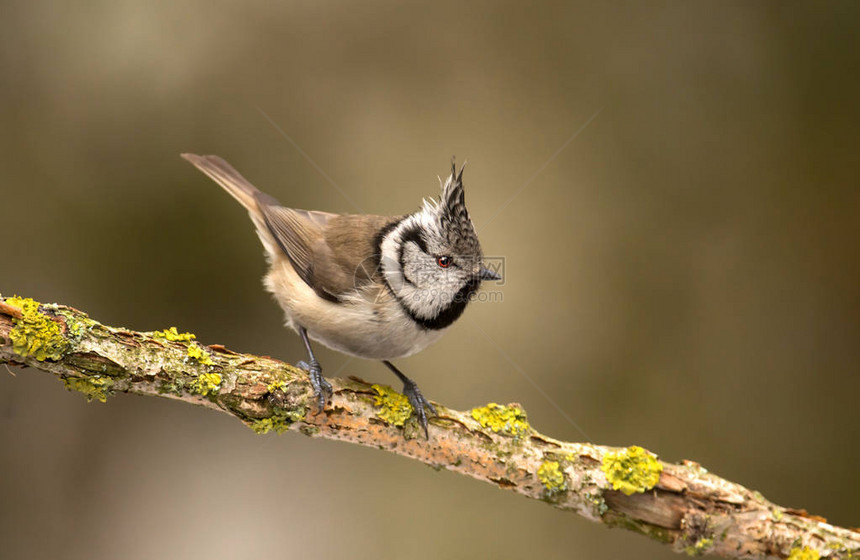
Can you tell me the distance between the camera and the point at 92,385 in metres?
2.03

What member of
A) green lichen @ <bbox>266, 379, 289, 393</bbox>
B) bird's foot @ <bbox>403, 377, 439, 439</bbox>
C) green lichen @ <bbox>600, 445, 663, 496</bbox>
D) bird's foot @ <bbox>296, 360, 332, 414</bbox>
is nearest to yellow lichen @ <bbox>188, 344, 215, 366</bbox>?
green lichen @ <bbox>266, 379, 289, 393</bbox>

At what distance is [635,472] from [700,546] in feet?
1.07

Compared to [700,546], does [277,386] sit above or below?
below

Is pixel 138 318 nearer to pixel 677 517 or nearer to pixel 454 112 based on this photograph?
pixel 454 112

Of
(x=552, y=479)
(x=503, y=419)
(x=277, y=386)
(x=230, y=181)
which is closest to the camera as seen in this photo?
(x=277, y=386)

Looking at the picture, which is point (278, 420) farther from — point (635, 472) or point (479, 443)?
point (635, 472)

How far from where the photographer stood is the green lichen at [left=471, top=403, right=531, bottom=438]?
245cm

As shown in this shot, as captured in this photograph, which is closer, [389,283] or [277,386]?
[277,386]

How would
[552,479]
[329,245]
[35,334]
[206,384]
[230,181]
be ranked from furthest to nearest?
[230,181]
[329,245]
[552,479]
[206,384]
[35,334]

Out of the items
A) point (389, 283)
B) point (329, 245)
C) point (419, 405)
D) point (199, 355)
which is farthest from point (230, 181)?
point (419, 405)

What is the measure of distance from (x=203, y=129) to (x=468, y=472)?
2.59m

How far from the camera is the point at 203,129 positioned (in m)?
3.85

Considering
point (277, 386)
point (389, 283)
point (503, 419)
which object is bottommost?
point (277, 386)

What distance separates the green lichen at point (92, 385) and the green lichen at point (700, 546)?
1998 mm
